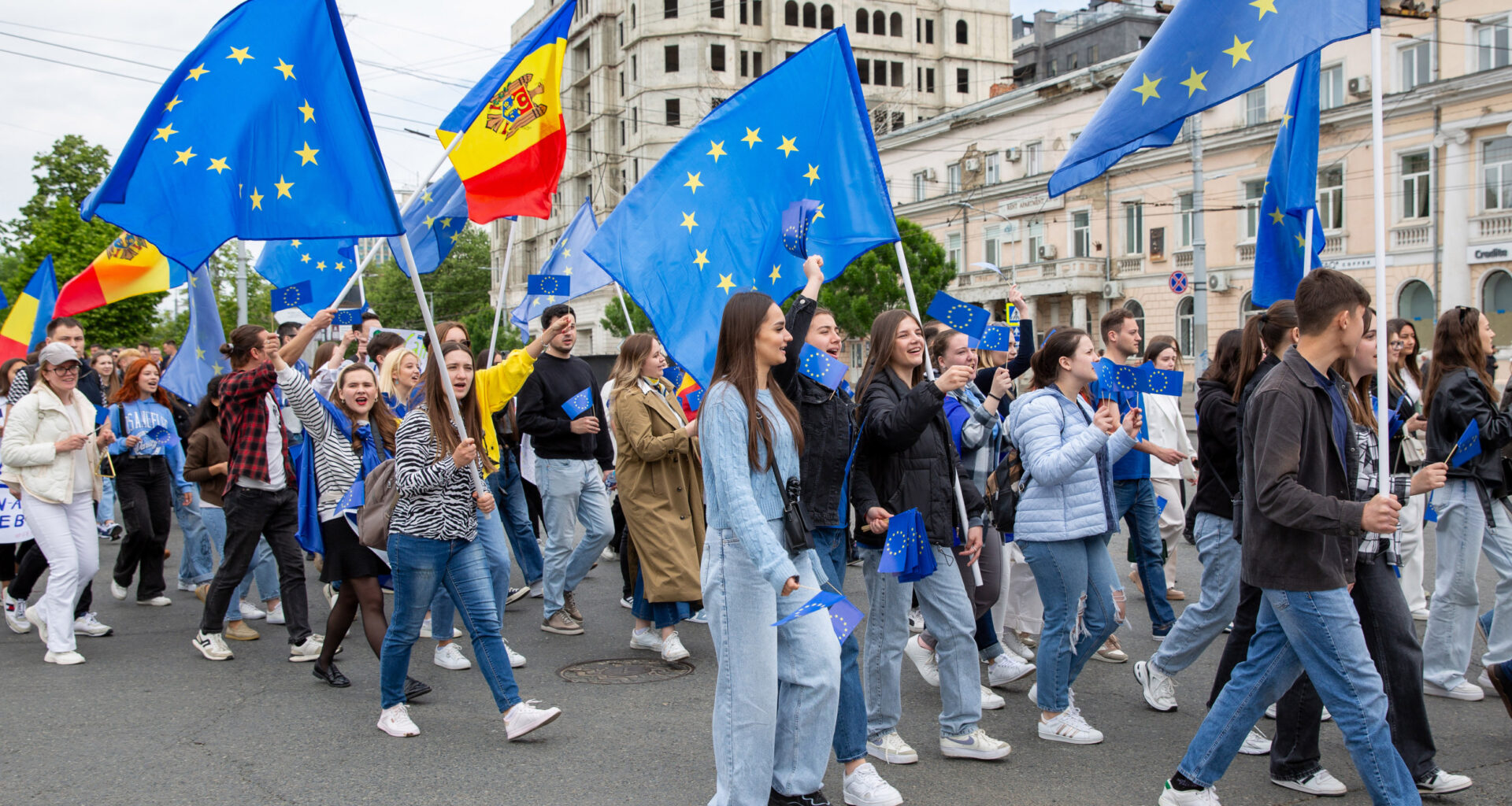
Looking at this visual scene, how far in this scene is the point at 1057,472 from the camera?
16.3 feet

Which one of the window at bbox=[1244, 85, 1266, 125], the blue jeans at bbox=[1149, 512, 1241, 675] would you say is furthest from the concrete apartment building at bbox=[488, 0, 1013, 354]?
the blue jeans at bbox=[1149, 512, 1241, 675]

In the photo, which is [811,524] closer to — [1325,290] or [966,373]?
[966,373]

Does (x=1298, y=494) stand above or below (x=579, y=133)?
below

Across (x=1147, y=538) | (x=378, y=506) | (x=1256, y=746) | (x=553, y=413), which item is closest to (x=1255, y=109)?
(x=1147, y=538)

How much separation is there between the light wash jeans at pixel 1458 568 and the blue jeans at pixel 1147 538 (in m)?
1.32

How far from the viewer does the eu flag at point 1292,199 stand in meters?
5.47

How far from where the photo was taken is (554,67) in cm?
783

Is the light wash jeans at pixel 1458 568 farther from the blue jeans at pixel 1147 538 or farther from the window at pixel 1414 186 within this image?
the window at pixel 1414 186

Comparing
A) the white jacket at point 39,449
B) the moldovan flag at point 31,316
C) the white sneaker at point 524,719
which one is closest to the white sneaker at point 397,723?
the white sneaker at point 524,719

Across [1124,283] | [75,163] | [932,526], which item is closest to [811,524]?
[932,526]

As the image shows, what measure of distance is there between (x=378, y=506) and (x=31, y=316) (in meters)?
9.19

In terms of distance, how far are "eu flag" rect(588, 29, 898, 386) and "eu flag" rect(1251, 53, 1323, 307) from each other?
6.08ft

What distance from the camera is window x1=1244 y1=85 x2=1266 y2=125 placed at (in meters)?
38.7

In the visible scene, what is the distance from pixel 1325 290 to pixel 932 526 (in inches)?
67.6
